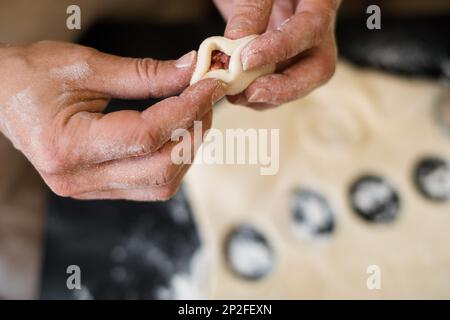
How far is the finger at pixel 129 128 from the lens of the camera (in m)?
0.72

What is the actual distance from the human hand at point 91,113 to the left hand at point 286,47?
9 centimetres

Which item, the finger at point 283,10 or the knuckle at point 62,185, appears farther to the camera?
the finger at point 283,10

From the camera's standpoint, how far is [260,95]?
0.85m

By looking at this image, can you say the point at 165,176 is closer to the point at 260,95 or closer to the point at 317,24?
the point at 260,95

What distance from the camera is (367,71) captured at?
151cm

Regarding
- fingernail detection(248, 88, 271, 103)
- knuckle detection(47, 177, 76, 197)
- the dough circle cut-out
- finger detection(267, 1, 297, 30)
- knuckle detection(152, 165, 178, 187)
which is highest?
finger detection(267, 1, 297, 30)

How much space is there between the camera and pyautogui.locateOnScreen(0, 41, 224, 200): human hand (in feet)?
2.40

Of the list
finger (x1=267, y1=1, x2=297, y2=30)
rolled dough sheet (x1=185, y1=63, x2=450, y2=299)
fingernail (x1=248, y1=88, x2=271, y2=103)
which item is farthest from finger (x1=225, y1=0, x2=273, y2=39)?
rolled dough sheet (x1=185, y1=63, x2=450, y2=299)

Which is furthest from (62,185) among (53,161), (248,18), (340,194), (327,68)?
(340,194)

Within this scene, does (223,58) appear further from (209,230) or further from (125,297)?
(125,297)

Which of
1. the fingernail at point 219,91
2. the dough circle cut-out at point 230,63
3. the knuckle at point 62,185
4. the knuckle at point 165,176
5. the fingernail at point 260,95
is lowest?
the knuckle at point 165,176

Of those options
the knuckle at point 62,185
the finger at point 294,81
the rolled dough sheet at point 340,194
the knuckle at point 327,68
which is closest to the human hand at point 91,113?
the knuckle at point 62,185

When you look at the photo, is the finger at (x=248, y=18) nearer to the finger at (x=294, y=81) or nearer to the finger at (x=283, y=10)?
the finger at (x=294, y=81)

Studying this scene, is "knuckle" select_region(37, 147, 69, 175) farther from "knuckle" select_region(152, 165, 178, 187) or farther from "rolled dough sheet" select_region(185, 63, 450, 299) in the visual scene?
"rolled dough sheet" select_region(185, 63, 450, 299)
